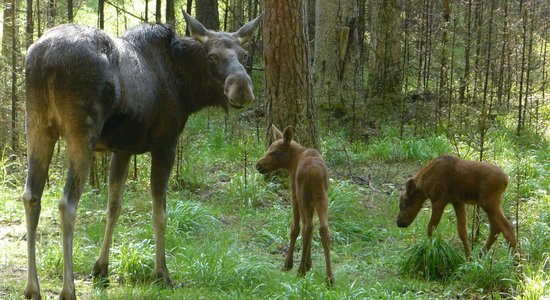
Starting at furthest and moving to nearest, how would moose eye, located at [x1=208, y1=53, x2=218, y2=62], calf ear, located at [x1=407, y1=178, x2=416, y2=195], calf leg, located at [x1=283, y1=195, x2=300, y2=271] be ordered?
calf ear, located at [x1=407, y1=178, x2=416, y2=195], calf leg, located at [x1=283, y1=195, x2=300, y2=271], moose eye, located at [x1=208, y1=53, x2=218, y2=62]

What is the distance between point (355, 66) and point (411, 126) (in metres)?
1.97

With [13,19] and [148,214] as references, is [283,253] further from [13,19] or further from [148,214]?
[13,19]

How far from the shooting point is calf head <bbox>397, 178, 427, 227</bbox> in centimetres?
762

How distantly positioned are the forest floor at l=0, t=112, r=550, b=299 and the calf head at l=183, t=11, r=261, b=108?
169 centimetres

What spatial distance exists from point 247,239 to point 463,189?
105 inches

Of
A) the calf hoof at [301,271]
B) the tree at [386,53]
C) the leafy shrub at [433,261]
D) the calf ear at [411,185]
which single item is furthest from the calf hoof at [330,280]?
the tree at [386,53]

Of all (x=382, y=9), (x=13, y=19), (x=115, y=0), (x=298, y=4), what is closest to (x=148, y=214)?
(x=298, y=4)

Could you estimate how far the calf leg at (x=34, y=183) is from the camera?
5469mm

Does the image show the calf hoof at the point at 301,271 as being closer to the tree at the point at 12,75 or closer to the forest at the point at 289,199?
the forest at the point at 289,199

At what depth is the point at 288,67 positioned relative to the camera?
9.72 metres

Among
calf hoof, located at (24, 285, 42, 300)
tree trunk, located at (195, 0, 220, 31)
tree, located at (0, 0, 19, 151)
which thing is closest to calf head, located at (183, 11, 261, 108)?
calf hoof, located at (24, 285, 42, 300)

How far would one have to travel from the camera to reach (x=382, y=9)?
16.5 m

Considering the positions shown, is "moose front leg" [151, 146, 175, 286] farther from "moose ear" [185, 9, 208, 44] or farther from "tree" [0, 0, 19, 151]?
"tree" [0, 0, 19, 151]

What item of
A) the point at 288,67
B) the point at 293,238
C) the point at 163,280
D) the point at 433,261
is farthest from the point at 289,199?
the point at 163,280
